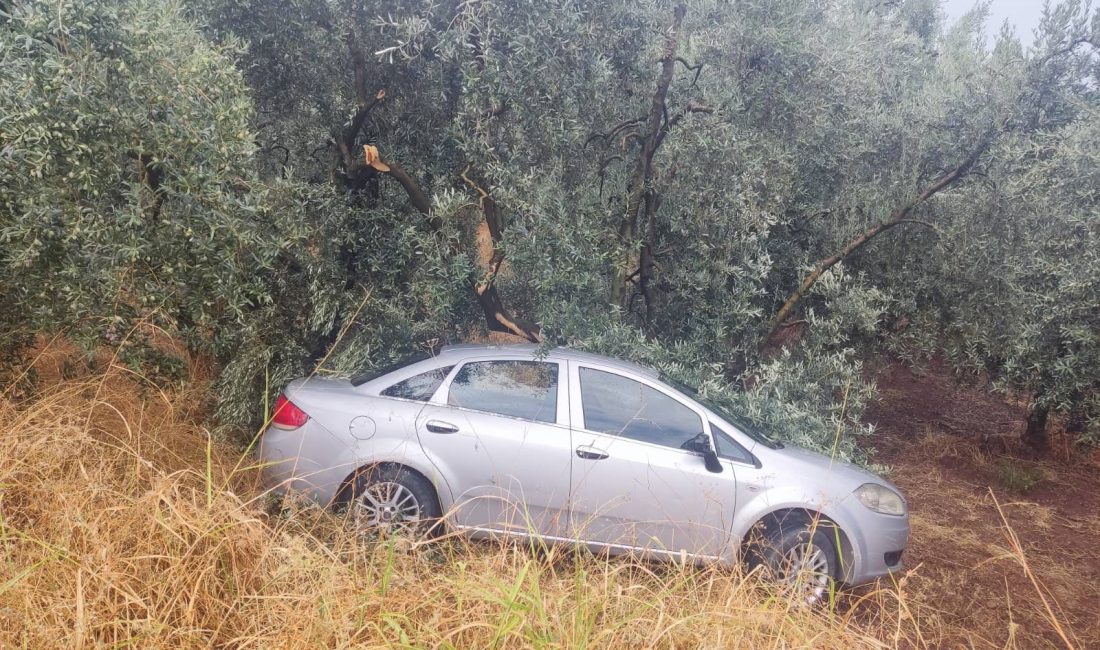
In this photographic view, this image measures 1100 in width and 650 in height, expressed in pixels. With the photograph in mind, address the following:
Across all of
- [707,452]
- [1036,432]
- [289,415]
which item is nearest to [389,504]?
[289,415]

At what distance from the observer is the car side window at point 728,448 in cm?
523

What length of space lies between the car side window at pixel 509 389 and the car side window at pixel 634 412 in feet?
0.77

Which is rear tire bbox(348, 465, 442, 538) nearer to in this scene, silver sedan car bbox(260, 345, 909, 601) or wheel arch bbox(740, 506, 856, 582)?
silver sedan car bbox(260, 345, 909, 601)

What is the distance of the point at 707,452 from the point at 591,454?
0.75 meters

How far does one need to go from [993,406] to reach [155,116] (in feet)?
36.2

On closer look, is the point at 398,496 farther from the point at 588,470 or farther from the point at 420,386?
the point at 588,470

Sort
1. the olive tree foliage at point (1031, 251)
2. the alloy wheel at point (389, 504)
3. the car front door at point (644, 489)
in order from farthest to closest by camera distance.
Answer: the olive tree foliage at point (1031, 251) < the car front door at point (644, 489) < the alloy wheel at point (389, 504)

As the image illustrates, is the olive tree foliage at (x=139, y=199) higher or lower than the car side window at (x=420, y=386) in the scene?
higher

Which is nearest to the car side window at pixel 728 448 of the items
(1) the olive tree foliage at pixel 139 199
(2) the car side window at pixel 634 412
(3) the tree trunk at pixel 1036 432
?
(2) the car side window at pixel 634 412

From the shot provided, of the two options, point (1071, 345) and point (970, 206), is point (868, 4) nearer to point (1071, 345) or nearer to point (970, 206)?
point (970, 206)

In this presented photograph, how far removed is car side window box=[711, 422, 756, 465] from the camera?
5.23m

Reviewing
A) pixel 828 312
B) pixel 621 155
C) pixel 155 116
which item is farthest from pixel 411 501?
pixel 828 312

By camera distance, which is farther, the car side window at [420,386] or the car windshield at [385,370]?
the car windshield at [385,370]

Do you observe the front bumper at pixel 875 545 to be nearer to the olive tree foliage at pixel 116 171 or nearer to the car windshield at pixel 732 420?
the car windshield at pixel 732 420
